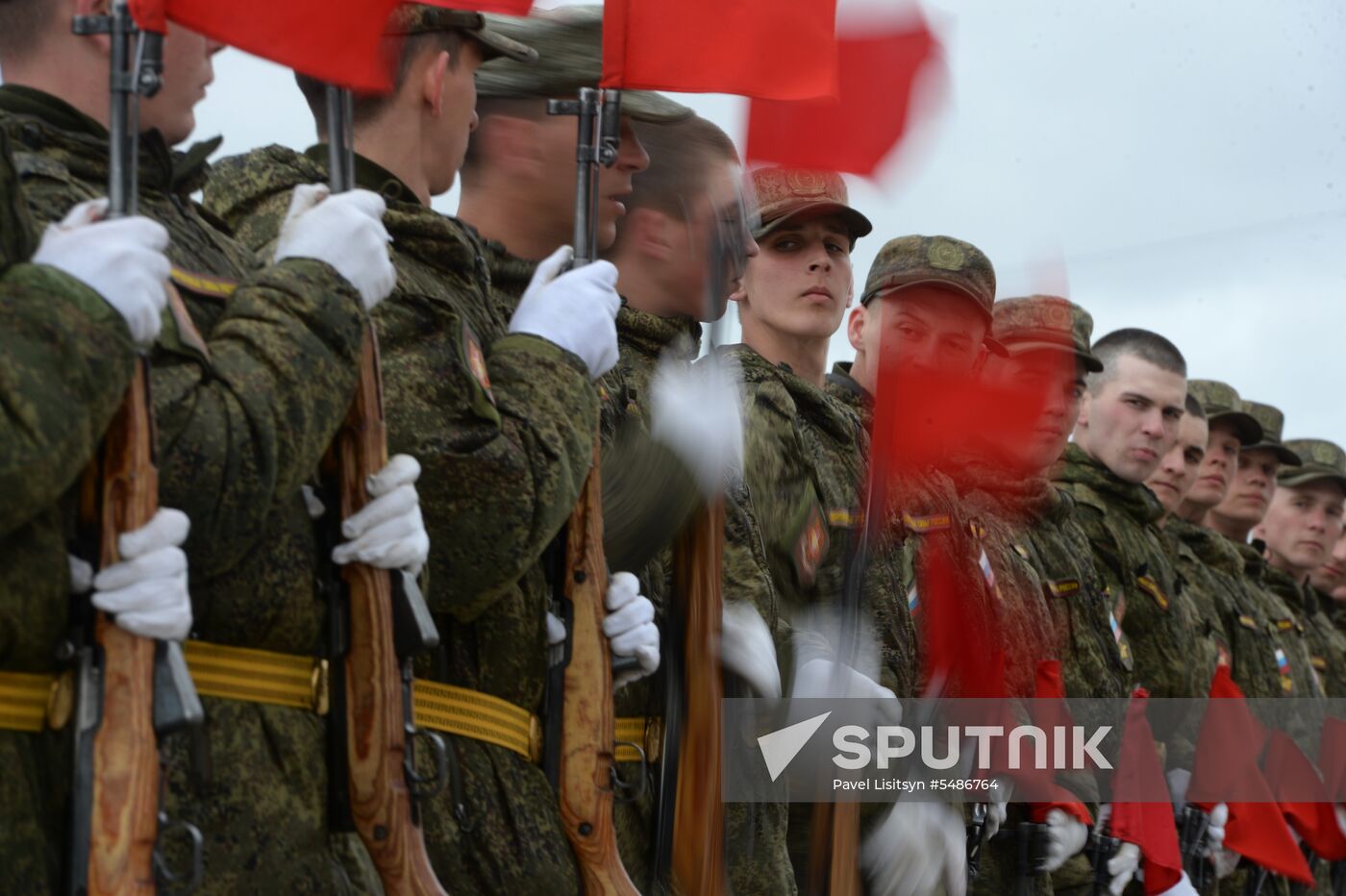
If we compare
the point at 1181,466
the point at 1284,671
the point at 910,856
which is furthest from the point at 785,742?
the point at 1284,671

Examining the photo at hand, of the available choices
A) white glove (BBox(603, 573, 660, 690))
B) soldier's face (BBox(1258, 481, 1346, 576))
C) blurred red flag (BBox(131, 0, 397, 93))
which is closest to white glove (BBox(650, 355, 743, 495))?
white glove (BBox(603, 573, 660, 690))

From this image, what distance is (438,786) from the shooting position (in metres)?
3.96

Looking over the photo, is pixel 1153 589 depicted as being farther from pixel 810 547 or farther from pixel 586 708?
pixel 586 708

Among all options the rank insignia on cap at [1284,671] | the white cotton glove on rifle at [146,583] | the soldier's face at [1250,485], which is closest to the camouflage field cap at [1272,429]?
the soldier's face at [1250,485]

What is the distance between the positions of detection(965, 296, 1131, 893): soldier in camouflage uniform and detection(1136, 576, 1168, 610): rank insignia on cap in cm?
33

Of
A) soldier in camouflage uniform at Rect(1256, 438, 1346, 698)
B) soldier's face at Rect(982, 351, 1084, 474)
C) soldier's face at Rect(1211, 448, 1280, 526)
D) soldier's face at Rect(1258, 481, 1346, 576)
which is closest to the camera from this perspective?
soldier's face at Rect(982, 351, 1084, 474)

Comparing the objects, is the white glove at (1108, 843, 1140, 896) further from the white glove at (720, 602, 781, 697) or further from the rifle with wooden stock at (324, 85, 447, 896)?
the rifle with wooden stock at (324, 85, 447, 896)

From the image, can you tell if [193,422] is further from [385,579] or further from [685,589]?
[685,589]

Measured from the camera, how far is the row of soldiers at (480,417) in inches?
130

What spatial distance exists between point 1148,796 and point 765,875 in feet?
12.0

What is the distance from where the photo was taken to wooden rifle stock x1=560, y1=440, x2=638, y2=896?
4500 mm

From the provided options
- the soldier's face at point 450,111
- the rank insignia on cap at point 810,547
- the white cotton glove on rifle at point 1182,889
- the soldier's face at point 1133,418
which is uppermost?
the soldier's face at point 1133,418

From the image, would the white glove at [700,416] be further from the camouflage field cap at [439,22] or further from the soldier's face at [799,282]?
the soldier's face at [799,282]

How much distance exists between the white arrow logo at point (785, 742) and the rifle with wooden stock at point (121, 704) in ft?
8.51
